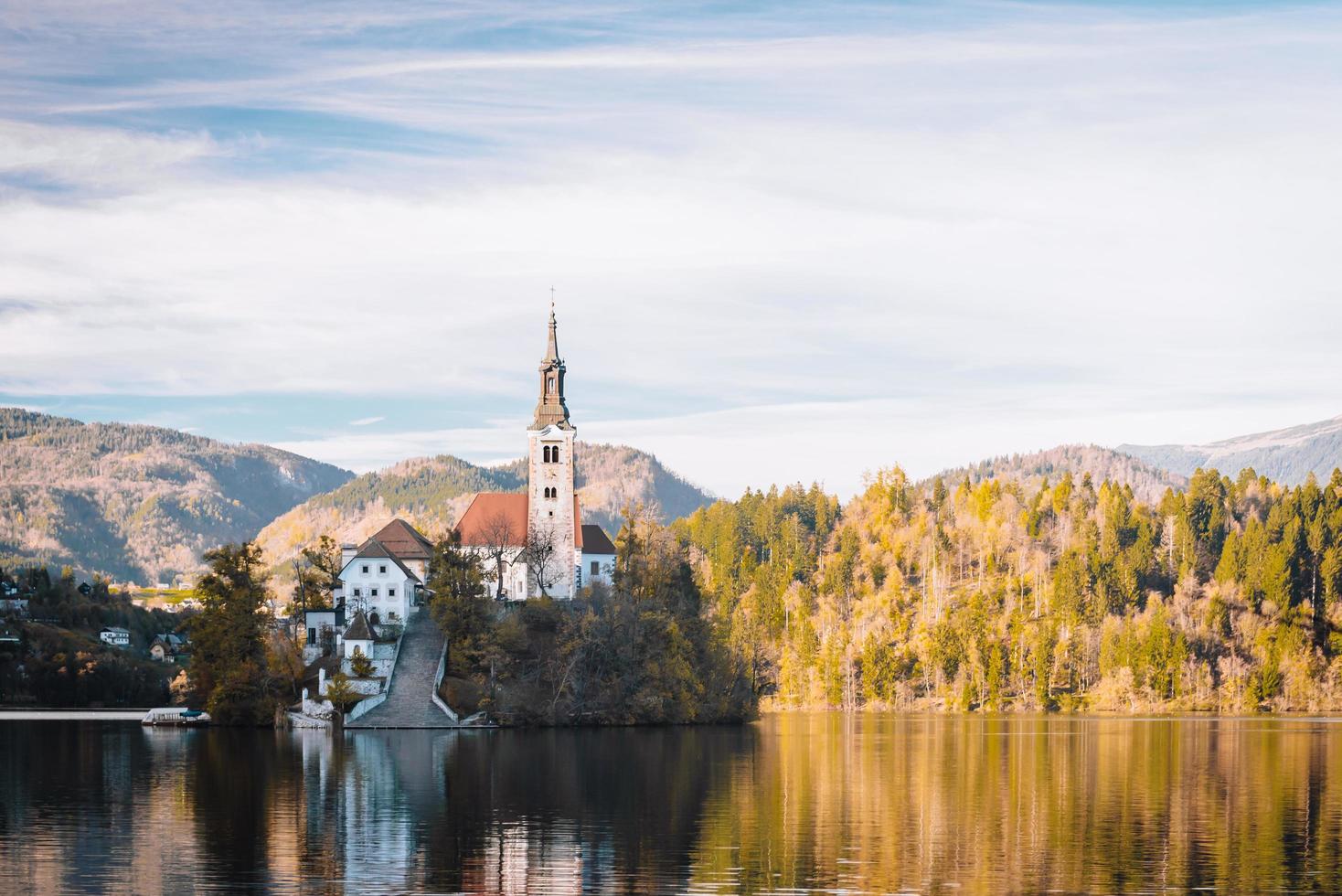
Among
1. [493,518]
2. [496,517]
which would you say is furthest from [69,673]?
[496,517]

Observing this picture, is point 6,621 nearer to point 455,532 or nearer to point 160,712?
point 160,712

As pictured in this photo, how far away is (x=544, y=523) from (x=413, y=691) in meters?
22.9

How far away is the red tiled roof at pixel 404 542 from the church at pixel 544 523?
323 centimetres

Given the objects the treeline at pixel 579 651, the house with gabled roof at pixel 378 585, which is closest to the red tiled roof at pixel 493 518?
the treeline at pixel 579 651

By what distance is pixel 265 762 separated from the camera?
76.3 m

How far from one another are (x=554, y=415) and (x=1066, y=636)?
82.6 metres

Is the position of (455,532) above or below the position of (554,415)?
below

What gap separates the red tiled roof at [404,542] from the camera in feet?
402

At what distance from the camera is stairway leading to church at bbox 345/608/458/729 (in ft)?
340

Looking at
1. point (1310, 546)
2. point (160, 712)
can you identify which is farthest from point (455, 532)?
point (1310, 546)

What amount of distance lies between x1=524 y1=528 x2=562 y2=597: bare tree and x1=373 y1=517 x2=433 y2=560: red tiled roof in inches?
321

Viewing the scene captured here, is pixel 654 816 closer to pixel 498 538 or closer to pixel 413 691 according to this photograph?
pixel 413 691

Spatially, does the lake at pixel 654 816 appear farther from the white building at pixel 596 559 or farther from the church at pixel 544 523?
the white building at pixel 596 559

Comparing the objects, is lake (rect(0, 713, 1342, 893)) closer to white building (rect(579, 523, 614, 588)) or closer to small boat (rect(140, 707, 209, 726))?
small boat (rect(140, 707, 209, 726))
